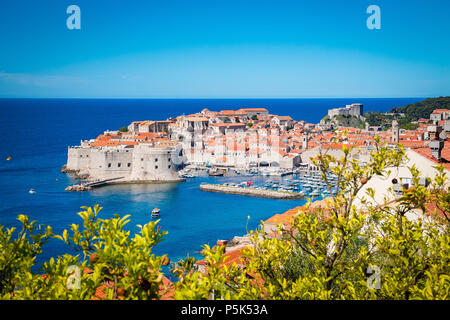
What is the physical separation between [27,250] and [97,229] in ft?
2.04

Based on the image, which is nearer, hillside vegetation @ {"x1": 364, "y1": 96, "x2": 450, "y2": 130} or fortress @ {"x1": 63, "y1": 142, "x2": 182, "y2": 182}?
fortress @ {"x1": 63, "y1": 142, "x2": 182, "y2": 182}

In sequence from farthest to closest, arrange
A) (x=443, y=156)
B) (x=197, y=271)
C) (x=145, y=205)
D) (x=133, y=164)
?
(x=133, y=164), (x=145, y=205), (x=443, y=156), (x=197, y=271)

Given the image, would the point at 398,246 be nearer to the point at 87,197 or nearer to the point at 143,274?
the point at 143,274

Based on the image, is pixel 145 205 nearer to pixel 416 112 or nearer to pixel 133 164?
pixel 133 164

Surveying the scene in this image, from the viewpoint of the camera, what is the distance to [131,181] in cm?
2212

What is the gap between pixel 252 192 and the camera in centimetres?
1975

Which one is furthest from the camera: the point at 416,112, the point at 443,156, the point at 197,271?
the point at 416,112

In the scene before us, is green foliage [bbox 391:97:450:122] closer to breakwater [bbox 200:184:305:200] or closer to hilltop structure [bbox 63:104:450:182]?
hilltop structure [bbox 63:104:450:182]

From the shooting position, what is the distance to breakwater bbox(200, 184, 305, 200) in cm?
1872

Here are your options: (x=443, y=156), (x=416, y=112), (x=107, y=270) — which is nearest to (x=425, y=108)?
(x=416, y=112)

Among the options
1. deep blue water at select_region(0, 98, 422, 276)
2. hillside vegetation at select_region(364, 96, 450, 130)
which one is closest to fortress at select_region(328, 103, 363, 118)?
hillside vegetation at select_region(364, 96, 450, 130)

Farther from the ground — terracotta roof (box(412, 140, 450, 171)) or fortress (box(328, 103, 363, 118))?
fortress (box(328, 103, 363, 118))
